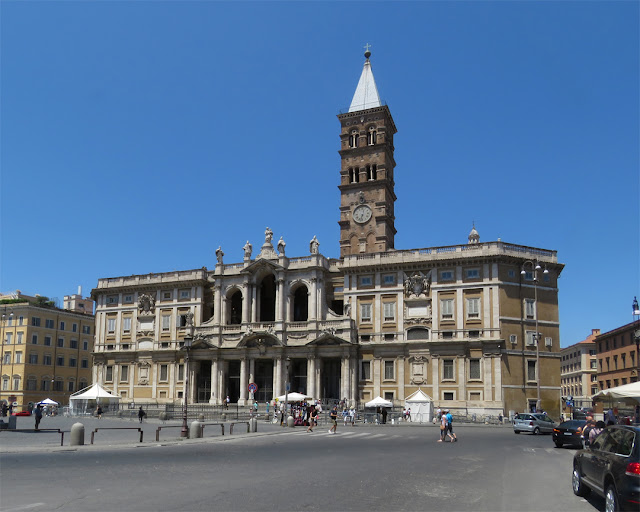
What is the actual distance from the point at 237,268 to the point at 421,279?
2087 cm

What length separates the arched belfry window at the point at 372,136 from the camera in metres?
73.6

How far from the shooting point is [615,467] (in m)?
11.1

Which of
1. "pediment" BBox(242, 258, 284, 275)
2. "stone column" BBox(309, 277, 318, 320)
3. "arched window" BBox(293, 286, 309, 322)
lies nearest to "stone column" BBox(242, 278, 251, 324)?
"pediment" BBox(242, 258, 284, 275)

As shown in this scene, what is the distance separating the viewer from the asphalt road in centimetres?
1259

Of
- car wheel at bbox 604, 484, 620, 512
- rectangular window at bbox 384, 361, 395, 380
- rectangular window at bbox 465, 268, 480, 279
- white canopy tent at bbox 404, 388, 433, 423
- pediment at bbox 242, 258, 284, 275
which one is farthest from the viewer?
pediment at bbox 242, 258, 284, 275

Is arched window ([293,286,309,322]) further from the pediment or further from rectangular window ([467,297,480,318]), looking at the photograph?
rectangular window ([467,297,480,318])

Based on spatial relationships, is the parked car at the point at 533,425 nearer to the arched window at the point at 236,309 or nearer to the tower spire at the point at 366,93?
the arched window at the point at 236,309

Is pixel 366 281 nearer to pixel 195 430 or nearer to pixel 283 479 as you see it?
pixel 195 430

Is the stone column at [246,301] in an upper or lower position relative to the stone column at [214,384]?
upper

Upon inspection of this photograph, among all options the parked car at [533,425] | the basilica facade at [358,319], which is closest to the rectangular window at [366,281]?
the basilica facade at [358,319]

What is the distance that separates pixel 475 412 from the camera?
5719 centimetres

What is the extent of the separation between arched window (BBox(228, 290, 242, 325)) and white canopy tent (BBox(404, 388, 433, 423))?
25.2m

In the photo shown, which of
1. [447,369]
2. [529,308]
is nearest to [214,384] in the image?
[447,369]

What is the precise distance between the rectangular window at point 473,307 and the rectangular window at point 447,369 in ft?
15.7
